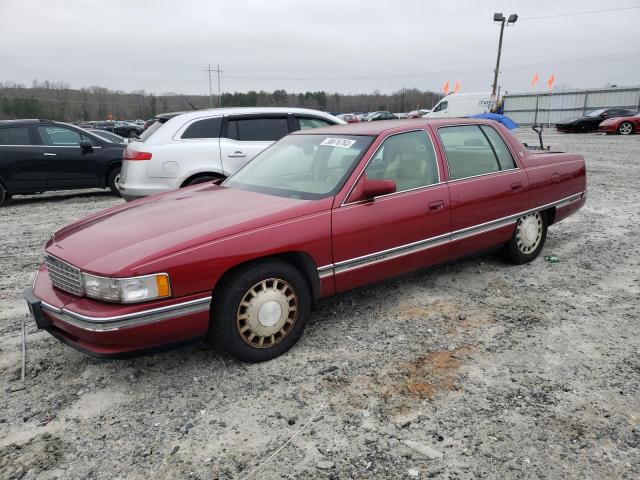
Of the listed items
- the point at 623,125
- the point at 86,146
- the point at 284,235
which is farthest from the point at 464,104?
the point at 284,235

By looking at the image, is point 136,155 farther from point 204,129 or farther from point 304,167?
point 304,167

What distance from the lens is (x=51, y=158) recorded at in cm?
909

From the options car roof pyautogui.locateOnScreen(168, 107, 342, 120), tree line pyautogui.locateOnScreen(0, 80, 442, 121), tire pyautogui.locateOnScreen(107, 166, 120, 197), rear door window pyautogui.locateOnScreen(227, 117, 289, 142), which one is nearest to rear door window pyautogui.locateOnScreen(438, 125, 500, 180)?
rear door window pyautogui.locateOnScreen(227, 117, 289, 142)

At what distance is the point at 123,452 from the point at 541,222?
4414 millimetres

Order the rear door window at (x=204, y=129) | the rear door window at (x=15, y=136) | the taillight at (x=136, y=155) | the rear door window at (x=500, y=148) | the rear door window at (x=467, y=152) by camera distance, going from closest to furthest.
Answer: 1. the rear door window at (x=467, y=152)
2. the rear door window at (x=500, y=148)
3. the taillight at (x=136, y=155)
4. the rear door window at (x=204, y=129)
5. the rear door window at (x=15, y=136)

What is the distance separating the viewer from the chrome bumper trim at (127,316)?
8.40 ft

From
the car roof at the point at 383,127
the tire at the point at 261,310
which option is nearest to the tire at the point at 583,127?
the car roof at the point at 383,127

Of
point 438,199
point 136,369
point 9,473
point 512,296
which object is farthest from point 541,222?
point 9,473

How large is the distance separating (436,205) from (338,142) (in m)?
0.96

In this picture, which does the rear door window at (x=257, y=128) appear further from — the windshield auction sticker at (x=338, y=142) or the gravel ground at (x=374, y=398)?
the gravel ground at (x=374, y=398)

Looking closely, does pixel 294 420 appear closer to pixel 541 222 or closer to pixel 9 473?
pixel 9 473

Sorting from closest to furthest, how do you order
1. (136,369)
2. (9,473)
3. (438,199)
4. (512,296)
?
1. (9,473)
2. (136,369)
3. (438,199)
4. (512,296)

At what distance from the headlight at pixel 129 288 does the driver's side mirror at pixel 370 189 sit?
144 cm

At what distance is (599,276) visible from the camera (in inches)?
180
